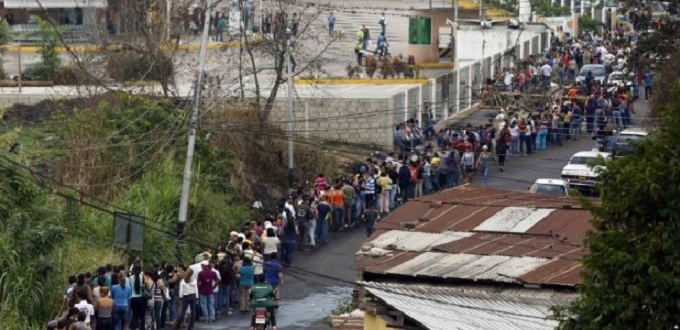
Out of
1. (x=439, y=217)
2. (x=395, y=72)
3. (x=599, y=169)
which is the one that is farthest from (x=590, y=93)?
(x=599, y=169)

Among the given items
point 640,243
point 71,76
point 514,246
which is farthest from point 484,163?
point 640,243

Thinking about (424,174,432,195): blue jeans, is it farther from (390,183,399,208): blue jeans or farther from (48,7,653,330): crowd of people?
(390,183,399,208): blue jeans

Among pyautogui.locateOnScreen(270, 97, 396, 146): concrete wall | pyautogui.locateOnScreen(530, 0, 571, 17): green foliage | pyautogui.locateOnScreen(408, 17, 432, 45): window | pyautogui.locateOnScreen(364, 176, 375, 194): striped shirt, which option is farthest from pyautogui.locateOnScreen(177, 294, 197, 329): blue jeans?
pyautogui.locateOnScreen(530, 0, 571, 17): green foliage

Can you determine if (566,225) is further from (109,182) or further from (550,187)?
(550,187)

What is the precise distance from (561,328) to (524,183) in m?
25.3

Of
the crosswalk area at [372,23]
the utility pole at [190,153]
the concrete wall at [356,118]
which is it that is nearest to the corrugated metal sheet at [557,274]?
the utility pole at [190,153]

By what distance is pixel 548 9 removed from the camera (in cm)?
7825

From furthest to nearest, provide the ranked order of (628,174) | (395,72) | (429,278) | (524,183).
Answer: (395,72) → (524,183) → (429,278) → (628,174)

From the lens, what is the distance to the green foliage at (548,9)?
77250 mm

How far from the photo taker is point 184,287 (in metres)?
29.4

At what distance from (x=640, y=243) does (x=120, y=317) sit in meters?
12.1

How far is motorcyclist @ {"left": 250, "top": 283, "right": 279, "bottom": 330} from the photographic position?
28906 millimetres

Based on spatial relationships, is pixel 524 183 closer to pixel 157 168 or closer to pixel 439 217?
pixel 157 168

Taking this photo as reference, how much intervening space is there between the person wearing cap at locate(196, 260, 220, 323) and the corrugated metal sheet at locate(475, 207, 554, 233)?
14.9 ft
